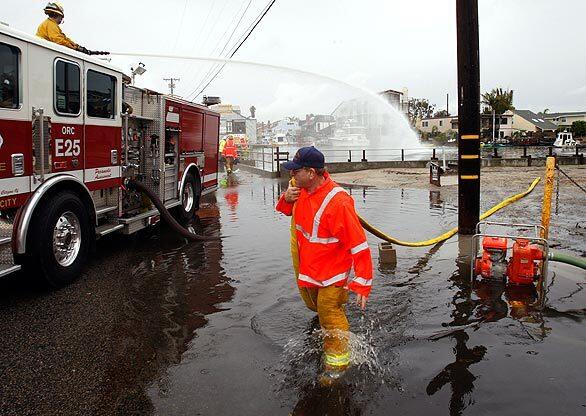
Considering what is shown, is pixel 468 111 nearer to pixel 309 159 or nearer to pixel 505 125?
pixel 309 159

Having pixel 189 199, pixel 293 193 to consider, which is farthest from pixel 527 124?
pixel 293 193

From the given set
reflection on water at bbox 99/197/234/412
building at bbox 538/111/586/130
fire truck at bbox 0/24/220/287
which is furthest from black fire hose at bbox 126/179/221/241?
building at bbox 538/111/586/130

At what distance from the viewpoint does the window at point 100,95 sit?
631 cm

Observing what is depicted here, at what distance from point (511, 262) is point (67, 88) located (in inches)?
211

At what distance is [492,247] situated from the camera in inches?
211

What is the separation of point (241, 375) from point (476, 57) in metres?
6.02

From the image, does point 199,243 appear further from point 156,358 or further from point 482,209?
point 482,209

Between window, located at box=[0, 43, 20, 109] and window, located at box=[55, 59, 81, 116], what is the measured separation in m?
0.61

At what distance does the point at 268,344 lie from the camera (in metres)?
4.06

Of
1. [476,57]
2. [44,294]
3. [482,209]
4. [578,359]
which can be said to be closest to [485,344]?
[578,359]

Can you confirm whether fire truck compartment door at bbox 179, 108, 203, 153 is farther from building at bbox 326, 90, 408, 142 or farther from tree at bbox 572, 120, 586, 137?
tree at bbox 572, 120, 586, 137

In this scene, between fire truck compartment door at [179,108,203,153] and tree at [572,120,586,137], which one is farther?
tree at [572,120,586,137]

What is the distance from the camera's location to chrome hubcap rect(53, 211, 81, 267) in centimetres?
553

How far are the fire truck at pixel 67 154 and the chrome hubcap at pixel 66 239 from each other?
12 millimetres
